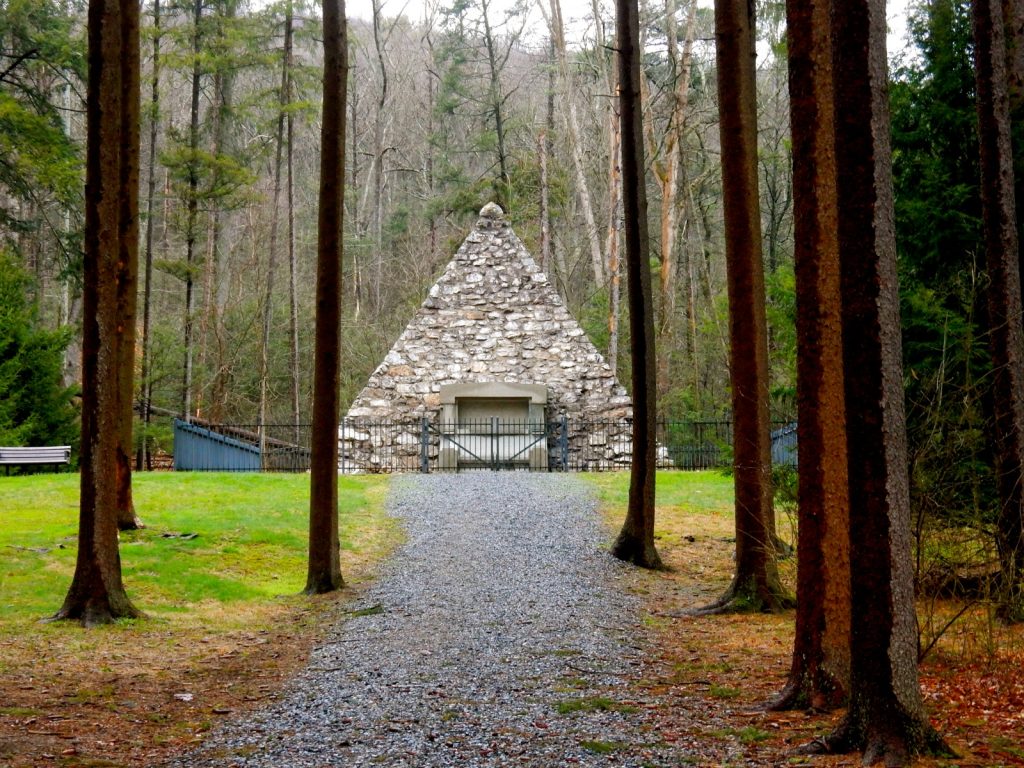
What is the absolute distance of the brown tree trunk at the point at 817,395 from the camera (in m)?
5.71

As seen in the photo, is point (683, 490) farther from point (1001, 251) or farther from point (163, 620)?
point (163, 620)

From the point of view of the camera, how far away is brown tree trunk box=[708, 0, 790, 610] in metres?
8.35

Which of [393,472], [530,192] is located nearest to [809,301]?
[393,472]

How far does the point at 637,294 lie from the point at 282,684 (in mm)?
6250

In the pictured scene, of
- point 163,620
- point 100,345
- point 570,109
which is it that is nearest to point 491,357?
point 570,109

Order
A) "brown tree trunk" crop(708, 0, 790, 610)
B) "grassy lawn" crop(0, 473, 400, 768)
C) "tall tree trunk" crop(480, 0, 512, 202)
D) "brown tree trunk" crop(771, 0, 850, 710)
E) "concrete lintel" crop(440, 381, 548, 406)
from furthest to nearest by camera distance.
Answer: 1. "tall tree trunk" crop(480, 0, 512, 202)
2. "concrete lintel" crop(440, 381, 548, 406)
3. "brown tree trunk" crop(708, 0, 790, 610)
4. "brown tree trunk" crop(771, 0, 850, 710)
5. "grassy lawn" crop(0, 473, 400, 768)

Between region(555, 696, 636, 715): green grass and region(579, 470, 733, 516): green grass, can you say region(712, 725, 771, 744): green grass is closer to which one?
region(555, 696, 636, 715): green grass

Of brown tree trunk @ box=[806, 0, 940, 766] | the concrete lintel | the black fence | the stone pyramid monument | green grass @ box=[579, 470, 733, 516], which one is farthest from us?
the stone pyramid monument

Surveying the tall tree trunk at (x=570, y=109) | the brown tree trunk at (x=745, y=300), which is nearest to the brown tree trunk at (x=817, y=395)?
the brown tree trunk at (x=745, y=300)

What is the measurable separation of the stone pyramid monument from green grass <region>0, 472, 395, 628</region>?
200 inches

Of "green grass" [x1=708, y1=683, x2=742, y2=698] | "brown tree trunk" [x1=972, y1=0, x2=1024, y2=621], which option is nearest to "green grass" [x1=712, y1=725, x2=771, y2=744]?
"green grass" [x1=708, y1=683, x2=742, y2=698]

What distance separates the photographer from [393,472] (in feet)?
69.2

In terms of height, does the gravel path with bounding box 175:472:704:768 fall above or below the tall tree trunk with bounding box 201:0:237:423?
below

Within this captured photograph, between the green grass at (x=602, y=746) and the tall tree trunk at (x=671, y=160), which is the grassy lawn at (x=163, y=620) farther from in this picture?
the tall tree trunk at (x=671, y=160)
